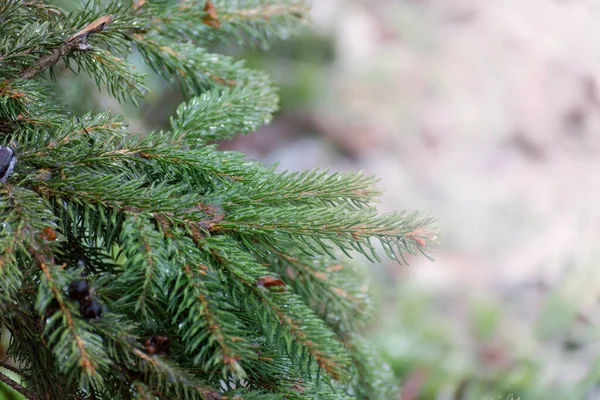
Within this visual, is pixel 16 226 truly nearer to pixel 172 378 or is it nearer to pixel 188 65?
pixel 172 378

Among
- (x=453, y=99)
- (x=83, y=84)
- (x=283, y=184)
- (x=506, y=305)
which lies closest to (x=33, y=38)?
(x=283, y=184)

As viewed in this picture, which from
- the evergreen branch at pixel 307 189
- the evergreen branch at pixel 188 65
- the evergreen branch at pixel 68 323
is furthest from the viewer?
the evergreen branch at pixel 188 65

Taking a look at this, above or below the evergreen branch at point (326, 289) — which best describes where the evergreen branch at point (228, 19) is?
above

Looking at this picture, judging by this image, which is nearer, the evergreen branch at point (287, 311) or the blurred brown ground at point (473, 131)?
the evergreen branch at point (287, 311)

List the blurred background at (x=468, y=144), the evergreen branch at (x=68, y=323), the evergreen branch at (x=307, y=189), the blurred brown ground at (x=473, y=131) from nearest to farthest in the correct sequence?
1. the evergreen branch at (x=68, y=323)
2. the evergreen branch at (x=307, y=189)
3. the blurred background at (x=468, y=144)
4. the blurred brown ground at (x=473, y=131)

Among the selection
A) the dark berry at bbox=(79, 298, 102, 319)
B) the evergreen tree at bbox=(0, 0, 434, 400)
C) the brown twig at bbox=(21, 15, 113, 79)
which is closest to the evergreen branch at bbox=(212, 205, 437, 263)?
the evergreen tree at bbox=(0, 0, 434, 400)

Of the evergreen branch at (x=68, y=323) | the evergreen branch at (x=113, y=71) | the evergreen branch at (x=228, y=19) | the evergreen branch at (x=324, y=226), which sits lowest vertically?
the evergreen branch at (x=68, y=323)

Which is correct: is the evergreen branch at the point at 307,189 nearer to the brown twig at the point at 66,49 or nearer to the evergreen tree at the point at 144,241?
the evergreen tree at the point at 144,241

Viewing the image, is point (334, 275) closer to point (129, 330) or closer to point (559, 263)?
point (129, 330)

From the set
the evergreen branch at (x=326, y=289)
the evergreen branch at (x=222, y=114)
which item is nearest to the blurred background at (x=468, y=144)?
the evergreen branch at (x=326, y=289)
